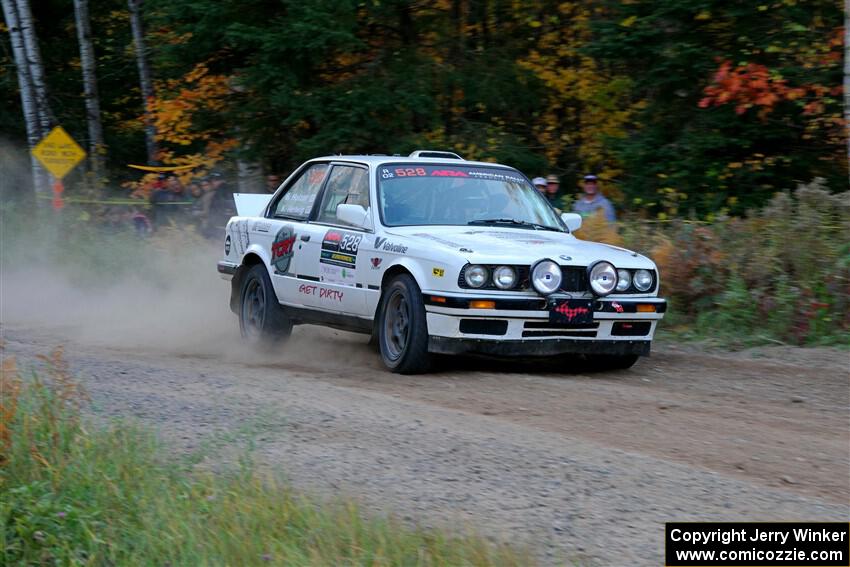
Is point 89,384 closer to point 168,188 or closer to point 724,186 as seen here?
point 724,186

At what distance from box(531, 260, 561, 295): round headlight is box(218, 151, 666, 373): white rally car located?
0.03 ft

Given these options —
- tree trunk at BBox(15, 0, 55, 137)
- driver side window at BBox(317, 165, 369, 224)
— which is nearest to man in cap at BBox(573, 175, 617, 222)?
driver side window at BBox(317, 165, 369, 224)

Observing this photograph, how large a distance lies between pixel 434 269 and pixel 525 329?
2.53 ft

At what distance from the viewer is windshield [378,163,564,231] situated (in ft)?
29.7

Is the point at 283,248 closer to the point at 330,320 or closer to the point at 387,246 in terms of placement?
the point at 330,320

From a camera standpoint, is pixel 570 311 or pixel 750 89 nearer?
pixel 570 311

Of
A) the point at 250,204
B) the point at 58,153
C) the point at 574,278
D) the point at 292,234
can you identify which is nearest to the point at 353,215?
the point at 292,234

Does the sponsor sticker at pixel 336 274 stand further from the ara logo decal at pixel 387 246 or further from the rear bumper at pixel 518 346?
the rear bumper at pixel 518 346

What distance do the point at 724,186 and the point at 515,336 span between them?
7597mm

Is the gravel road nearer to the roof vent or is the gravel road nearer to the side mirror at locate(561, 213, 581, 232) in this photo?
the side mirror at locate(561, 213, 581, 232)

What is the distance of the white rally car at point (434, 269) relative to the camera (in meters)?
8.00

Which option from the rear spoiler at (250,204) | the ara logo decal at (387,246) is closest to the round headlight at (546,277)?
the ara logo decal at (387,246)

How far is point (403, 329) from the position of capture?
8383 millimetres

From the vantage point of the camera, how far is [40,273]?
1855 cm
